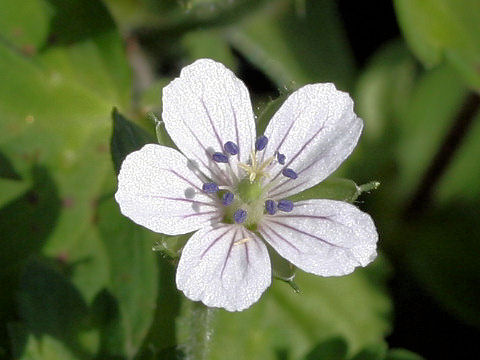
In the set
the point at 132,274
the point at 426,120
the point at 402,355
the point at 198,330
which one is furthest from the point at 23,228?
the point at 426,120

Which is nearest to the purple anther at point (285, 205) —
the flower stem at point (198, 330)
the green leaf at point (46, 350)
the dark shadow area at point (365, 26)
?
the flower stem at point (198, 330)

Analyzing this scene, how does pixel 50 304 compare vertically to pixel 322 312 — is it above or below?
above

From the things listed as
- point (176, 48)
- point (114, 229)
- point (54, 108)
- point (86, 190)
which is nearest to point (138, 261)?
point (114, 229)

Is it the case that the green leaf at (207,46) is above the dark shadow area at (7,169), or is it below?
above

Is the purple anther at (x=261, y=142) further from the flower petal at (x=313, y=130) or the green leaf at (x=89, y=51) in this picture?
the green leaf at (x=89, y=51)

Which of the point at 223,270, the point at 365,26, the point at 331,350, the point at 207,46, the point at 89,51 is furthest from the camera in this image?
the point at 365,26

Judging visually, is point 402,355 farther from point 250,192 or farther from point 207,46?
point 207,46

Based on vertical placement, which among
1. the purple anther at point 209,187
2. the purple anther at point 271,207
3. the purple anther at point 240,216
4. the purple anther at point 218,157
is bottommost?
the purple anther at point 240,216
